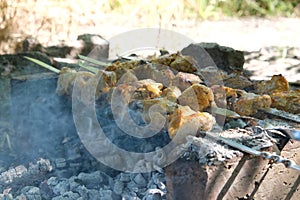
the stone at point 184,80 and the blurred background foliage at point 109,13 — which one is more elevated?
the stone at point 184,80

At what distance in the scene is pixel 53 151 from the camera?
8.00 ft

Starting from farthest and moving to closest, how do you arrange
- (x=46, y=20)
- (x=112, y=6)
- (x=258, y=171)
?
A: (x=112, y=6)
(x=46, y=20)
(x=258, y=171)

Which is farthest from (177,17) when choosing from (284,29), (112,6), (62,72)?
(62,72)

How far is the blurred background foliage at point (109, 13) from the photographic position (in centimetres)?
498

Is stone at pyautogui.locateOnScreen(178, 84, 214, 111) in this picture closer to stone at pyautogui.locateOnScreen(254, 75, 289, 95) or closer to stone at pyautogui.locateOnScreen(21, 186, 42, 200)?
stone at pyautogui.locateOnScreen(254, 75, 289, 95)

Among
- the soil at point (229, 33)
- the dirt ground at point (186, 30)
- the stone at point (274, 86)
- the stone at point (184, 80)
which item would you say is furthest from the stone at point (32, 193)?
the soil at point (229, 33)

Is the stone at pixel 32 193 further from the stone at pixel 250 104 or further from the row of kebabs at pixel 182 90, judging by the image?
the stone at pixel 250 104

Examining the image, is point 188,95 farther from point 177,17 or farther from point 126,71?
point 177,17

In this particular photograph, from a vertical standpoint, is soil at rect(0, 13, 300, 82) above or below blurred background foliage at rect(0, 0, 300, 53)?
below

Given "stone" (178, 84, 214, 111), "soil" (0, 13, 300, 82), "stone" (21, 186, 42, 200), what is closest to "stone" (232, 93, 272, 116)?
"stone" (178, 84, 214, 111)

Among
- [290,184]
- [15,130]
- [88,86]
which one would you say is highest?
[88,86]

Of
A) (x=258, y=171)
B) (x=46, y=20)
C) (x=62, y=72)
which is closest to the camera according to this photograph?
(x=258, y=171)

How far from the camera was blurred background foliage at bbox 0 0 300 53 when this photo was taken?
196 inches

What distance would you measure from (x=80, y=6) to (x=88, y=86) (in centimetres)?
347
